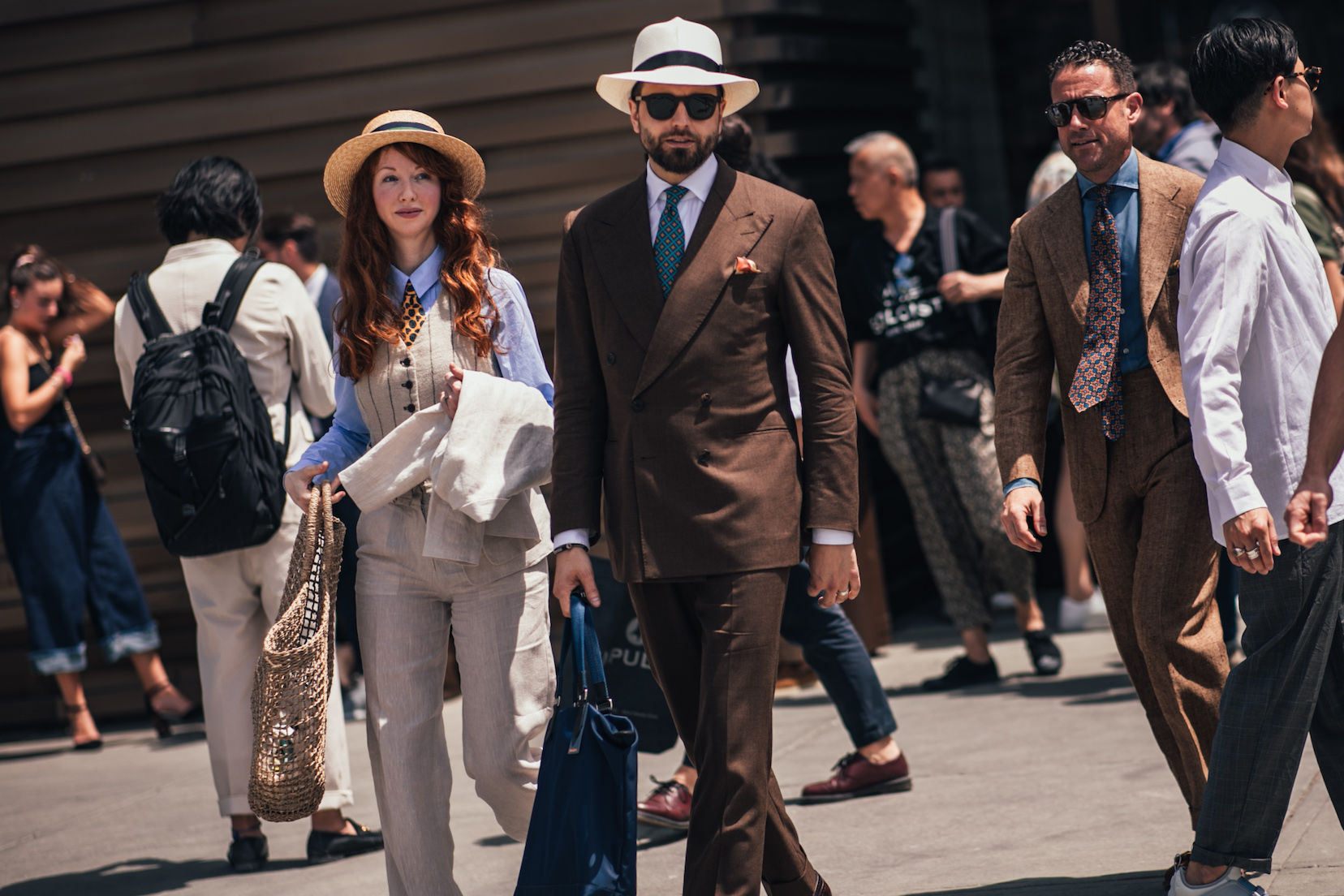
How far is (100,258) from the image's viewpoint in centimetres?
747

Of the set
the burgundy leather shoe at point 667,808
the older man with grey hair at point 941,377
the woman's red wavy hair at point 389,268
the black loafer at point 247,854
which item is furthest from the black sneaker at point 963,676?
the woman's red wavy hair at point 389,268

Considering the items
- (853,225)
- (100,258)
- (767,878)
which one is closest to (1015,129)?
(853,225)

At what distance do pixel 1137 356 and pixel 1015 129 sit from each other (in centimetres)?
622

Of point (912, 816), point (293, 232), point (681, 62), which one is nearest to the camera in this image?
point (681, 62)

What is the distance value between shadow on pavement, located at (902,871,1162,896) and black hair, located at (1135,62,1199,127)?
3202 mm

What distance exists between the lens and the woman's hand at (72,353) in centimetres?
710

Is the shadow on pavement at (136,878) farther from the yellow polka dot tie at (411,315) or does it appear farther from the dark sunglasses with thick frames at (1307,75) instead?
the dark sunglasses with thick frames at (1307,75)

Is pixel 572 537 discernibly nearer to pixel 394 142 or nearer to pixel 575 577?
pixel 575 577

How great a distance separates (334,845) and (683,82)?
275 centimetres

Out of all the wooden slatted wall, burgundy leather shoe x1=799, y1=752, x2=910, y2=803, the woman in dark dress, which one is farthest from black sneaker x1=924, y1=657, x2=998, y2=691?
the woman in dark dress

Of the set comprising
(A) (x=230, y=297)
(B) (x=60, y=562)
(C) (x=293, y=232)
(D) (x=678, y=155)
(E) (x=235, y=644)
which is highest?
(C) (x=293, y=232)

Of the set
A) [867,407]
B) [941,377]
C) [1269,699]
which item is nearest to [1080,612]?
[867,407]

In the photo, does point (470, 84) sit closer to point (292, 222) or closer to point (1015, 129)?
point (292, 222)

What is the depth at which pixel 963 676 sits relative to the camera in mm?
6434
